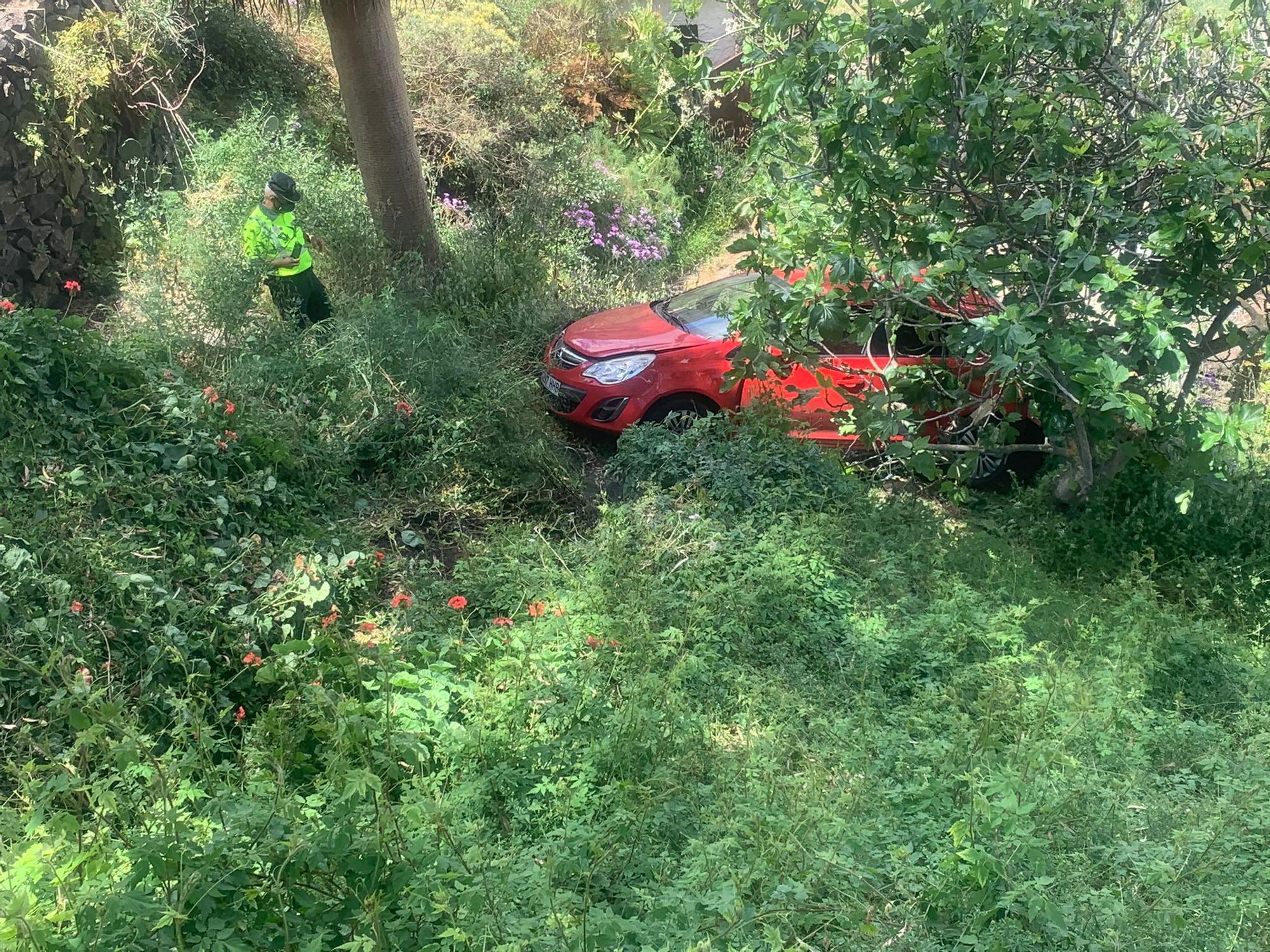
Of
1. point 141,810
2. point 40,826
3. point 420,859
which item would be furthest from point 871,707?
point 40,826

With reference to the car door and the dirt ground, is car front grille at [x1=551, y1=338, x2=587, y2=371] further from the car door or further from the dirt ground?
the dirt ground

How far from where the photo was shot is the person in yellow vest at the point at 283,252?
257 inches

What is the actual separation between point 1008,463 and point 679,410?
2.86 meters

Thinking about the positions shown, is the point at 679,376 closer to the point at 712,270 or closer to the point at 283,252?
the point at 283,252

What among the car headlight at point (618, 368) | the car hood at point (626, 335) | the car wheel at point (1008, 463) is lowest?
the car wheel at point (1008, 463)

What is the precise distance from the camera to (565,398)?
22.2 ft

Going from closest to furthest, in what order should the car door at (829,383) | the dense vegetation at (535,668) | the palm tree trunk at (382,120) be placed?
1. the dense vegetation at (535,668)
2. the car door at (829,383)
3. the palm tree trunk at (382,120)

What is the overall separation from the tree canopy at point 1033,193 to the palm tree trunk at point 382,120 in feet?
10.5

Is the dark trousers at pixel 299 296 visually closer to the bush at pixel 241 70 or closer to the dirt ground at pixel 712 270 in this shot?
the bush at pixel 241 70

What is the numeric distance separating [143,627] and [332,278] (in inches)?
183

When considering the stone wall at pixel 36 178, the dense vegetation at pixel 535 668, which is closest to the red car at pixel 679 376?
the dense vegetation at pixel 535 668

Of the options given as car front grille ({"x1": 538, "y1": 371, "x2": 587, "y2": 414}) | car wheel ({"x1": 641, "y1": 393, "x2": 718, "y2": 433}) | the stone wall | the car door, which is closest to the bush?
the stone wall

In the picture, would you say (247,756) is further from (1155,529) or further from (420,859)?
(1155,529)

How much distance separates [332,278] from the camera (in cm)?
764
